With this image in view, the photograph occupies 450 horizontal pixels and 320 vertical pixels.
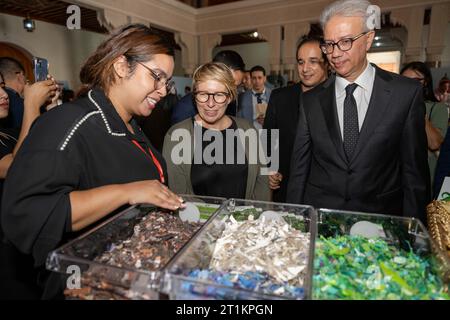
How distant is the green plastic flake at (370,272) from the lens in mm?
779

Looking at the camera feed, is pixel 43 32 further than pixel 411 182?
Yes

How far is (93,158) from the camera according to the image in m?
1.02

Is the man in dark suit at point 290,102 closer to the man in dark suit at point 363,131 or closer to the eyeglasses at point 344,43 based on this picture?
the man in dark suit at point 363,131

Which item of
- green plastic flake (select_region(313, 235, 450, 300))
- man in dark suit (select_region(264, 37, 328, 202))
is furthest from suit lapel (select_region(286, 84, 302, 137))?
green plastic flake (select_region(313, 235, 450, 300))

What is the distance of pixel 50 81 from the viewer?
68.7 inches

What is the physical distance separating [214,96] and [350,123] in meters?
0.78

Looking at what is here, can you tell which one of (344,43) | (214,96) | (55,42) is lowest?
(214,96)

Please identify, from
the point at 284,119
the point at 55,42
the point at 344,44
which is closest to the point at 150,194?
the point at 344,44

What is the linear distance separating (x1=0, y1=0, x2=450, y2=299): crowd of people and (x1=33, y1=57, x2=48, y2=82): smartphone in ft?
0.16

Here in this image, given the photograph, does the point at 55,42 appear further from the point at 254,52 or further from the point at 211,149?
the point at 211,149

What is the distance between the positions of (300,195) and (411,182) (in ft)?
1.80

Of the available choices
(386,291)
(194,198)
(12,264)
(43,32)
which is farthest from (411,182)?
(43,32)

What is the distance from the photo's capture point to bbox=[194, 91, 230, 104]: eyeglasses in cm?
182
